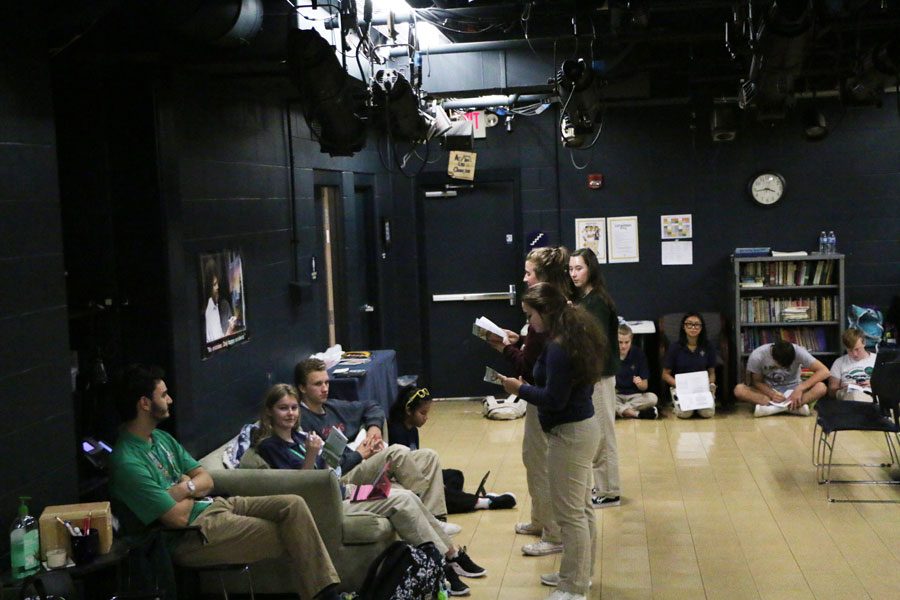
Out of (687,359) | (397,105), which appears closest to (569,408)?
(397,105)

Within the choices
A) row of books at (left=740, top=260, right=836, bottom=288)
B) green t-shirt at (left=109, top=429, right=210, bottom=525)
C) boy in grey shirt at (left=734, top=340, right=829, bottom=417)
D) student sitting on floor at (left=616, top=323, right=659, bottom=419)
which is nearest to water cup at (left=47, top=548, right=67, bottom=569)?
green t-shirt at (left=109, top=429, right=210, bottom=525)

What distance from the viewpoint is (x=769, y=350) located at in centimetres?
940

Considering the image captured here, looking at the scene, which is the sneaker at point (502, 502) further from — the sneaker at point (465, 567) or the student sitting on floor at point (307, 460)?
the student sitting on floor at point (307, 460)

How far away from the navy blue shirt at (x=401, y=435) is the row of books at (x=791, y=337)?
4.48m

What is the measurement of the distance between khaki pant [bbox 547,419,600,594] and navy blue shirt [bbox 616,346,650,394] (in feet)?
15.9

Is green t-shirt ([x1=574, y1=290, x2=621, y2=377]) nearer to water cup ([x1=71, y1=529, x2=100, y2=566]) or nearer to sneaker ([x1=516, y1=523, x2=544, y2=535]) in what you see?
sneaker ([x1=516, y1=523, x2=544, y2=535])

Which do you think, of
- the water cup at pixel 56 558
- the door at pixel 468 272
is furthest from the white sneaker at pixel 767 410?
the water cup at pixel 56 558

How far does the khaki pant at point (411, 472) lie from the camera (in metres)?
5.83

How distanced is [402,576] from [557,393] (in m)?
1.06

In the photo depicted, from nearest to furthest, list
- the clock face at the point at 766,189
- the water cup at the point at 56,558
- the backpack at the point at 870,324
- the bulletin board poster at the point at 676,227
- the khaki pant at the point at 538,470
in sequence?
1. the water cup at the point at 56,558
2. the khaki pant at the point at 538,470
3. the backpack at the point at 870,324
4. the clock face at the point at 766,189
5. the bulletin board poster at the point at 676,227

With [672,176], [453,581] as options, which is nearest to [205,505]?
[453,581]

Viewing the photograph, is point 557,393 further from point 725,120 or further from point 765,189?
point 765,189

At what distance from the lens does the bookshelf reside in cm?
993

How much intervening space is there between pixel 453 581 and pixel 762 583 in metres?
1.47
